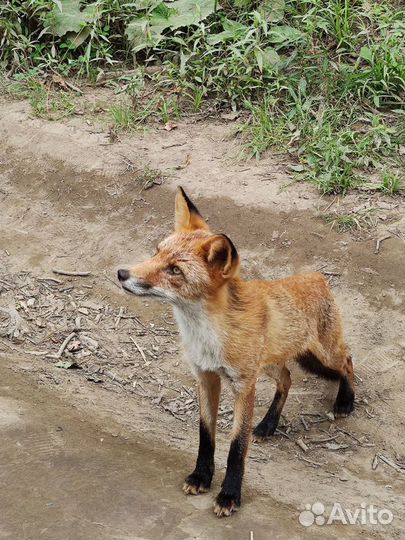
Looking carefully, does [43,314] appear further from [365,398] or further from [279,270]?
[365,398]

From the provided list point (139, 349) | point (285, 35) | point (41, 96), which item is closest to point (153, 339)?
point (139, 349)

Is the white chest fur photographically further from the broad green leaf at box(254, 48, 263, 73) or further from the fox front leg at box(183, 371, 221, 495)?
the broad green leaf at box(254, 48, 263, 73)

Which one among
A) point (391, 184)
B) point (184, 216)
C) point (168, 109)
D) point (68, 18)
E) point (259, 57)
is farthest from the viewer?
point (68, 18)

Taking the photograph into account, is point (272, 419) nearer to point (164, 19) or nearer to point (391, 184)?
point (391, 184)

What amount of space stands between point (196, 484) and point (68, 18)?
7636 mm

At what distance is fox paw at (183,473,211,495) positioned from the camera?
6.02m

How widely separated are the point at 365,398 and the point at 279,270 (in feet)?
5.55

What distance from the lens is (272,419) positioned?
709 cm

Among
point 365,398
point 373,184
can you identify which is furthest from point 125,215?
point 365,398

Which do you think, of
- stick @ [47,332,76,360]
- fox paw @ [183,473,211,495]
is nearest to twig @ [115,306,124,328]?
stick @ [47,332,76,360]

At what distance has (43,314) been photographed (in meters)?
8.77

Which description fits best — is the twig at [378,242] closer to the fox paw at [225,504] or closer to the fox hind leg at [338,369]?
the fox hind leg at [338,369]

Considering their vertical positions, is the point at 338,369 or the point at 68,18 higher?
the point at 68,18

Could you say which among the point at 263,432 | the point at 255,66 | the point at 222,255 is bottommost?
the point at 263,432
